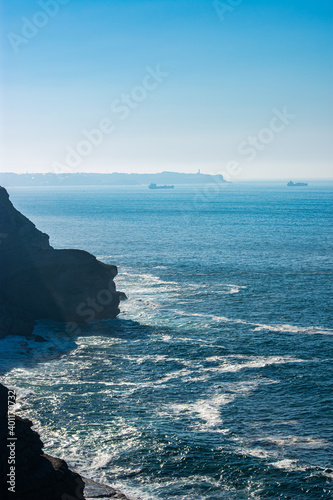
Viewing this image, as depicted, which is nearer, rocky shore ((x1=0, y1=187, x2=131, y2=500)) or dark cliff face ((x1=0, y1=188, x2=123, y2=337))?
rocky shore ((x1=0, y1=187, x2=131, y2=500))

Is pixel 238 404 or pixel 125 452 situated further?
pixel 238 404

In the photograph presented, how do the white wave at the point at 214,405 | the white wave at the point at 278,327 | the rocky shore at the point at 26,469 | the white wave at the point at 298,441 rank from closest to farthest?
the rocky shore at the point at 26,469 → the white wave at the point at 298,441 → the white wave at the point at 214,405 → the white wave at the point at 278,327

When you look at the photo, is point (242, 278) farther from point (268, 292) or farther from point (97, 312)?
point (97, 312)

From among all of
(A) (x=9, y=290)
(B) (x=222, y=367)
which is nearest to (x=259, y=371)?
(B) (x=222, y=367)

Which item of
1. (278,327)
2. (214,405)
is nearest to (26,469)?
(214,405)

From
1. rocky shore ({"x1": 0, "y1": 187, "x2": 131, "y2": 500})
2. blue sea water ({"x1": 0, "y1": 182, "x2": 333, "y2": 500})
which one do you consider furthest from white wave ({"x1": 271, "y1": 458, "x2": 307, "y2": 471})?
rocky shore ({"x1": 0, "y1": 187, "x2": 131, "y2": 500})

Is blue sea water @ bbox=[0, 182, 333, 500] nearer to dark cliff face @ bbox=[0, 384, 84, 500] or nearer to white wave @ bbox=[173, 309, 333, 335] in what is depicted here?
white wave @ bbox=[173, 309, 333, 335]

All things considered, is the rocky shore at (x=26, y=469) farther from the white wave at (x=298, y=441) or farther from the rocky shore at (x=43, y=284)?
the rocky shore at (x=43, y=284)

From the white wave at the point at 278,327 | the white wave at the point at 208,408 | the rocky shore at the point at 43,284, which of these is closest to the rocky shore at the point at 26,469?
the white wave at the point at 208,408

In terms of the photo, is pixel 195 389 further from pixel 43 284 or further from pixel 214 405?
pixel 43 284
